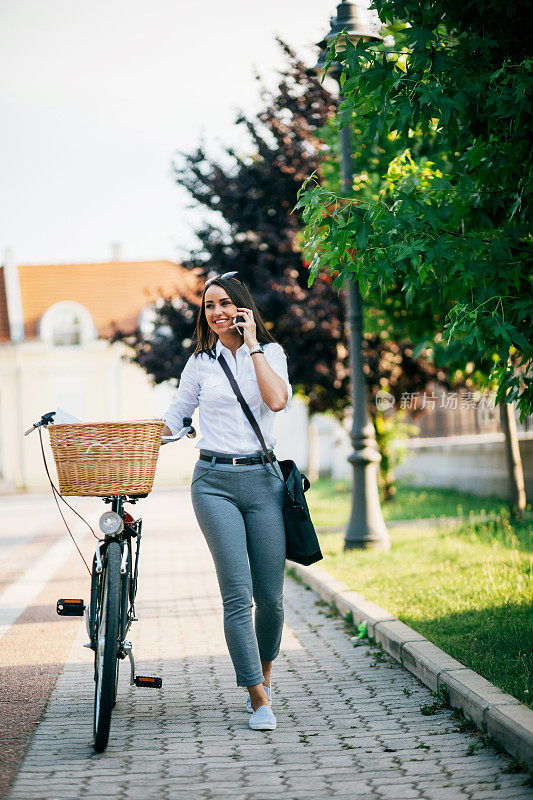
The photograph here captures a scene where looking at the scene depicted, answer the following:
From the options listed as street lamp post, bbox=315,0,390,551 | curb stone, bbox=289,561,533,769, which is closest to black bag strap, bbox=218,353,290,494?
curb stone, bbox=289,561,533,769

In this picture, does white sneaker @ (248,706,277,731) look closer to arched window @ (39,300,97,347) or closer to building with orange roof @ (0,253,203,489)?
building with orange roof @ (0,253,203,489)

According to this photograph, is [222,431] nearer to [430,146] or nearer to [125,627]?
[125,627]

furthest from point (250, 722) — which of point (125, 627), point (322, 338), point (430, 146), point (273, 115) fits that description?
point (273, 115)

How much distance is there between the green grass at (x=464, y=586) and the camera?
18.0 ft

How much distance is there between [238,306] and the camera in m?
4.80

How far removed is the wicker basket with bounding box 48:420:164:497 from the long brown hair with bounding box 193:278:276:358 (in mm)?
659

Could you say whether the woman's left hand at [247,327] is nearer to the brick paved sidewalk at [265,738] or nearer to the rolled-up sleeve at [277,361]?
the rolled-up sleeve at [277,361]

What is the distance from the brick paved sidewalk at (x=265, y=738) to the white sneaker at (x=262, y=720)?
1.3 inches

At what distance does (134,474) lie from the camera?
14.5 ft

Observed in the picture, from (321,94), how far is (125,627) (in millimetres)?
11458

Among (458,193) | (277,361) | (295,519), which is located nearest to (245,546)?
(295,519)

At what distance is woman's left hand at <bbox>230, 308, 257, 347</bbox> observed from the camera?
4625 mm

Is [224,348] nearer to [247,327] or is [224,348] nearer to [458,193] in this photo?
[247,327]

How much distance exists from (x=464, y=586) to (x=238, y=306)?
151 inches
